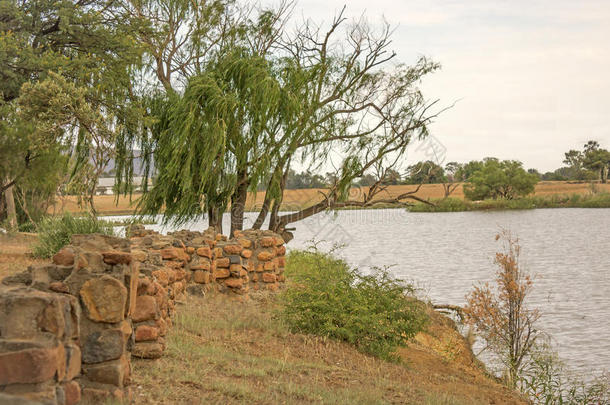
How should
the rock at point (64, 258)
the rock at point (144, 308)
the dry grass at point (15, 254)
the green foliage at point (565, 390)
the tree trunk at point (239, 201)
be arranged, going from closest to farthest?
the rock at point (64, 258) < the rock at point (144, 308) < the green foliage at point (565, 390) < the dry grass at point (15, 254) < the tree trunk at point (239, 201)

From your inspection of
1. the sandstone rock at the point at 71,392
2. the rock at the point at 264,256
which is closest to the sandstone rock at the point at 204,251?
the rock at the point at 264,256

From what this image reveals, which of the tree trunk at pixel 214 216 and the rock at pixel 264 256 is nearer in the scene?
the rock at pixel 264 256

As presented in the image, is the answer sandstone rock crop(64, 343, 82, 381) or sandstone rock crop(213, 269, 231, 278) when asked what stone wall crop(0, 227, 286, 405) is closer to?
sandstone rock crop(64, 343, 82, 381)

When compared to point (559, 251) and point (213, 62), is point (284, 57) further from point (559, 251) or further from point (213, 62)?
point (559, 251)

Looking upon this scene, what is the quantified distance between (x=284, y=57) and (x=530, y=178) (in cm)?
5989

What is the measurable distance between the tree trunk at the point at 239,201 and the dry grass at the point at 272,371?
5.96m

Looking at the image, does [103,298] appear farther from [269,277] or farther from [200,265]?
[269,277]

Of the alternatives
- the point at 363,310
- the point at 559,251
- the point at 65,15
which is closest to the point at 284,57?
the point at 65,15

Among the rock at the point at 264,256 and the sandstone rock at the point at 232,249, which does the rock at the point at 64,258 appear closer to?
the sandstone rock at the point at 232,249

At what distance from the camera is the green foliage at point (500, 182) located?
6869 centimetres

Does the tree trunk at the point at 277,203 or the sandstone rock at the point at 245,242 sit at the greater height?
the tree trunk at the point at 277,203

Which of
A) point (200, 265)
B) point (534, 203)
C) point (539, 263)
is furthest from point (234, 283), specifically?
point (534, 203)

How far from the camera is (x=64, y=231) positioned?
13320 mm

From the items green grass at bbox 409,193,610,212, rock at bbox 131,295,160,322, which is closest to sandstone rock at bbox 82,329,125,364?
rock at bbox 131,295,160,322
